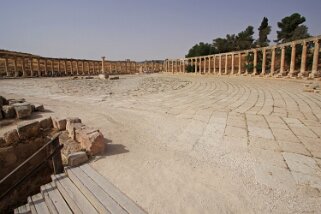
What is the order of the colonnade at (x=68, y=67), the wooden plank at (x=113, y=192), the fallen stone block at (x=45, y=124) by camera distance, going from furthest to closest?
the colonnade at (x=68, y=67) < the fallen stone block at (x=45, y=124) < the wooden plank at (x=113, y=192)

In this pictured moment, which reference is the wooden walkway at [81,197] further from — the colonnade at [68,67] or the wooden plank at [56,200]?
the colonnade at [68,67]

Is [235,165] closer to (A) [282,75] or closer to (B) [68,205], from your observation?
(B) [68,205]

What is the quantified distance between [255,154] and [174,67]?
38251 mm

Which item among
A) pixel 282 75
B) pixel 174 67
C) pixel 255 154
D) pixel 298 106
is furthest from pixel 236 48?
pixel 255 154

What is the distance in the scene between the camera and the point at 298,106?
6.20 metres

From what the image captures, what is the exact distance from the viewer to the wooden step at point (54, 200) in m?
2.47

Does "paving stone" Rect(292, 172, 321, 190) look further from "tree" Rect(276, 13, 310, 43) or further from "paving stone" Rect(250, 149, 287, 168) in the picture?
"tree" Rect(276, 13, 310, 43)

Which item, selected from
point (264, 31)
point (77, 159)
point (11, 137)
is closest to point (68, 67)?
point (11, 137)

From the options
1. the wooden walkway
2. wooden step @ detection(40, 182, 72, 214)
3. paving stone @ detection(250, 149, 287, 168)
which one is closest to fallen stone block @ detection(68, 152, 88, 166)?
the wooden walkway

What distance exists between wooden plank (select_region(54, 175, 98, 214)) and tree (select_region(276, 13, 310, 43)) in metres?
38.5

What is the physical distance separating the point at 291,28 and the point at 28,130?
145ft

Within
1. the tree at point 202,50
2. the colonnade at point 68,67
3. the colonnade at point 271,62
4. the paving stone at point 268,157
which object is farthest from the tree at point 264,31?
the paving stone at point 268,157

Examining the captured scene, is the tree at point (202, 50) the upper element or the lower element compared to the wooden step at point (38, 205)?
upper

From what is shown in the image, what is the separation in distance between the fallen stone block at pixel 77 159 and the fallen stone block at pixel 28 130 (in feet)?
7.68
